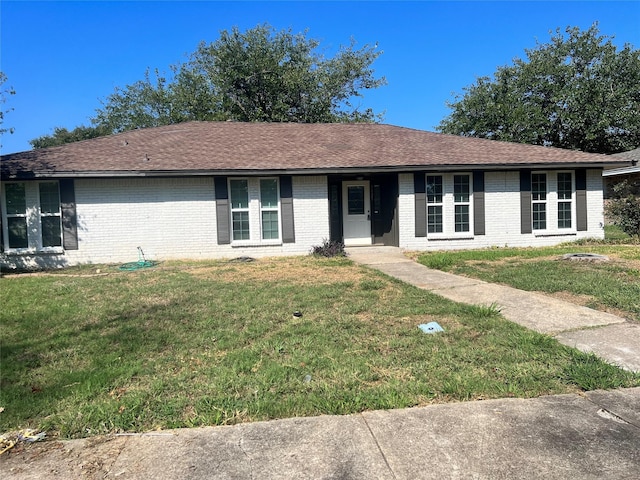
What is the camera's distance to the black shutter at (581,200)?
1373cm

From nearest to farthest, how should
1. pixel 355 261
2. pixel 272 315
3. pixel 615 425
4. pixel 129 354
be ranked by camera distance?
pixel 615 425, pixel 129 354, pixel 272 315, pixel 355 261

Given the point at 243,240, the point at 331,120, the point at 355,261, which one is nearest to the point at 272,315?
the point at 355,261

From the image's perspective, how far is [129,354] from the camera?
4441mm

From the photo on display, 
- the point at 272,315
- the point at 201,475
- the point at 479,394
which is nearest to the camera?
the point at 201,475

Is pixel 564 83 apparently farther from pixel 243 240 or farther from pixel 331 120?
pixel 243 240

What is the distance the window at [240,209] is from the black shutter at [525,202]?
8349 millimetres

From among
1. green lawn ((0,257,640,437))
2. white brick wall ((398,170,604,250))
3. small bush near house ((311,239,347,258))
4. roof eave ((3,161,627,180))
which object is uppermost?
roof eave ((3,161,627,180))

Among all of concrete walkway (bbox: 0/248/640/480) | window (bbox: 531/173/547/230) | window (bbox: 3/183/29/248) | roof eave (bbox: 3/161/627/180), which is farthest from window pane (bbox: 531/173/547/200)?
window (bbox: 3/183/29/248)

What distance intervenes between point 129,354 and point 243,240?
8.46 metres

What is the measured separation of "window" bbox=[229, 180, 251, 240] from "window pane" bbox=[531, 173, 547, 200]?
8872mm

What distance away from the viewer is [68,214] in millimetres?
11828

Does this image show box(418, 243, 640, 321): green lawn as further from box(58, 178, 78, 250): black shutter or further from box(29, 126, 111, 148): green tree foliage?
box(29, 126, 111, 148): green tree foliage

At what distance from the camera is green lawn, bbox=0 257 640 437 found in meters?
3.30

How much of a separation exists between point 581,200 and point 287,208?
30.0ft
